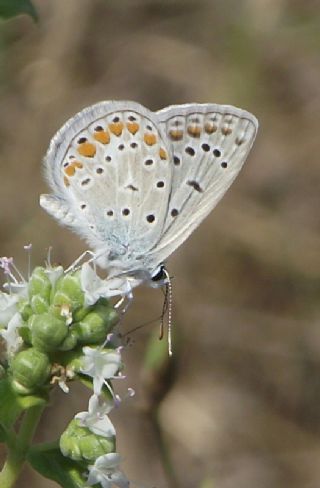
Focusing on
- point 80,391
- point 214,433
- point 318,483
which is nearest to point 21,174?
point 80,391

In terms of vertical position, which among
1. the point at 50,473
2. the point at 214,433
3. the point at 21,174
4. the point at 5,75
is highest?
the point at 50,473

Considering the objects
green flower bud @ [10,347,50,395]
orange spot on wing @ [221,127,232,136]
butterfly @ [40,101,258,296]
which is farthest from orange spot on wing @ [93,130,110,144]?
green flower bud @ [10,347,50,395]

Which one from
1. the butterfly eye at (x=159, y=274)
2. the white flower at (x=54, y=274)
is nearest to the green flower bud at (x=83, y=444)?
the white flower at (x=54, y=274)

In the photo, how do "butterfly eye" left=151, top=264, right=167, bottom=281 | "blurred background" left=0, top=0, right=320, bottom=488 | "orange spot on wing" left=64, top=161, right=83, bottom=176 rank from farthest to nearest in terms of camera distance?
"blurred background" left=0, top=0, right=320, bottom=488
"orange spot on wing" left=64, top=161, right=83, bottom=176
"butterfly eye" left=151, top=264, right=167, bottom=281

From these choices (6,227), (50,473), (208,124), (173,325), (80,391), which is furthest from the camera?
(6,227)

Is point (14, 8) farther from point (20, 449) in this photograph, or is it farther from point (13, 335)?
point (20, 449)

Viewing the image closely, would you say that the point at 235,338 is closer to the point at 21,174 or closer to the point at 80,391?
the point at 80,391

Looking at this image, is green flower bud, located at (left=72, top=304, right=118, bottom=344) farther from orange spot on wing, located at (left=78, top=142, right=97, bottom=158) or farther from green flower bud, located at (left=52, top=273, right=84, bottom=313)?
orange spot on wing, located at (left=78, top=142, right=97, bottom=158)

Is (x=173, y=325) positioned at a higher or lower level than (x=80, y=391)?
higher
